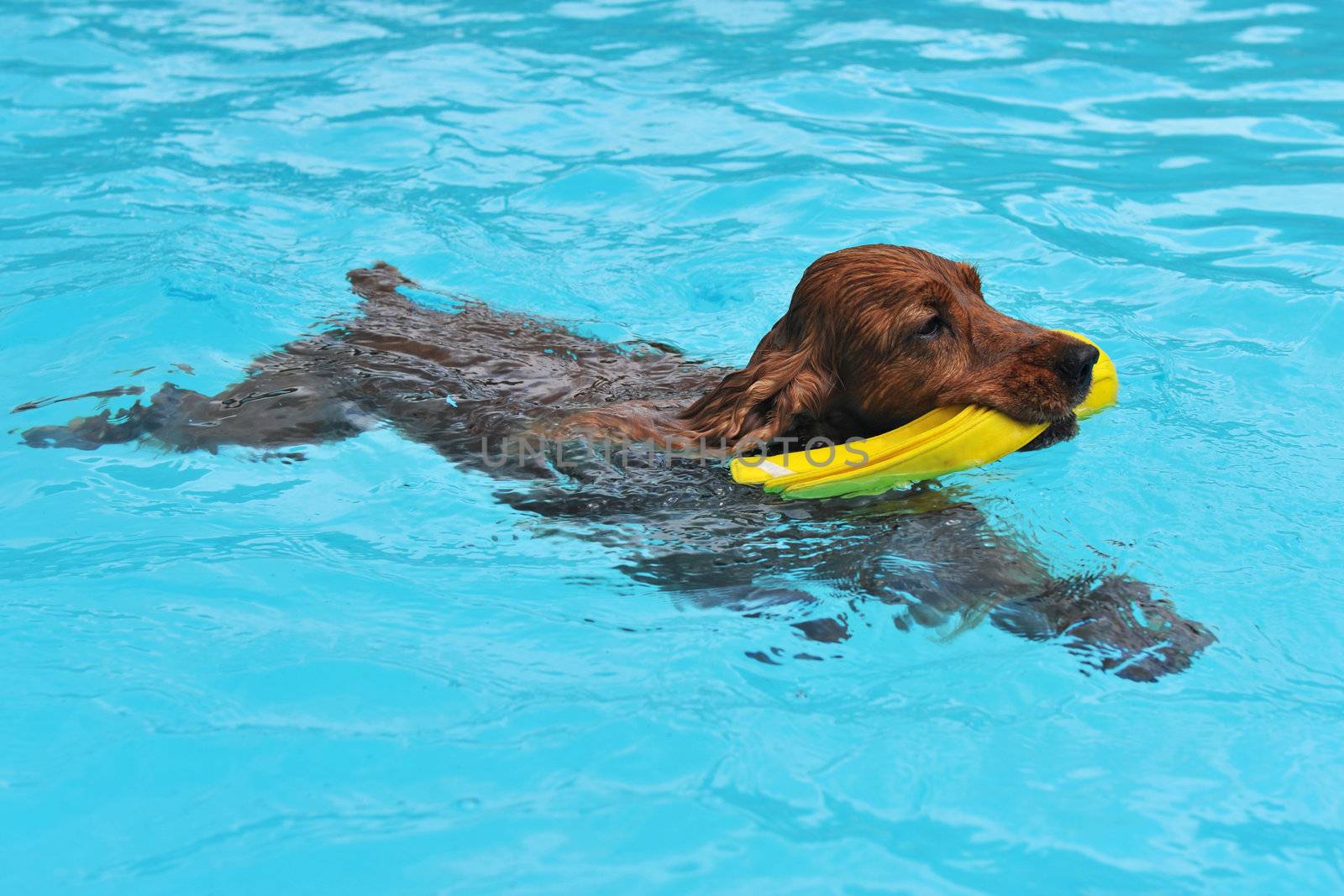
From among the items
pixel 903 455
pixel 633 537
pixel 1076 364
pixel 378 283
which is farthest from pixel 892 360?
pixel 378 283

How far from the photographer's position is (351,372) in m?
5.52

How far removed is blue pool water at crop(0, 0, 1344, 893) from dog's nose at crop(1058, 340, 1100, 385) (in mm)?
627

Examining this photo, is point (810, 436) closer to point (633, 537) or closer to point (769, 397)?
point (769, 397)

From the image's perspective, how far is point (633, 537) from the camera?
15.0 feet

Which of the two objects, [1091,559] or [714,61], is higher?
[714,61]

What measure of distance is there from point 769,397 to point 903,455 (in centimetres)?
55

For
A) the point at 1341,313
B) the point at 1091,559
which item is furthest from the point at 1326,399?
the point at 1091,559

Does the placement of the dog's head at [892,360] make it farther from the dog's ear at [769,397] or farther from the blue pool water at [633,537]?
the blue pool water at [633,537]

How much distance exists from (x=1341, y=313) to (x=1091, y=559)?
10.3 ft

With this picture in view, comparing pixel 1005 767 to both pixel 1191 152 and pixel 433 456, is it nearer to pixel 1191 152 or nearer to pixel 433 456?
pixel 433 456

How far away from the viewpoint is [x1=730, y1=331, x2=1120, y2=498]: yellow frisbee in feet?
14.2

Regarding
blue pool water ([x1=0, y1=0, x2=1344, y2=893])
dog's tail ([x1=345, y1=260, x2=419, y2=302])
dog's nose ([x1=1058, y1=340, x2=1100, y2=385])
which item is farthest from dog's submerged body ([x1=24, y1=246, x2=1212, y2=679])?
dog's tail ([x1=345, y1=260, x2=419, y2=302])

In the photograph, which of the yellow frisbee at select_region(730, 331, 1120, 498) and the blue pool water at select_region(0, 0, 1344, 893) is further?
the yellow frisbee at select_region(730, 331, 1120, 498)

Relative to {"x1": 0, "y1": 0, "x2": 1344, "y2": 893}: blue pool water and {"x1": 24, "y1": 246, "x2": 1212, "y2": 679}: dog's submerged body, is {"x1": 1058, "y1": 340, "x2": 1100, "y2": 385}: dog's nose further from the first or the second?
{"x1": 0, "y1": 0, "x2": 1344, "y2": 893}: blue pool water
